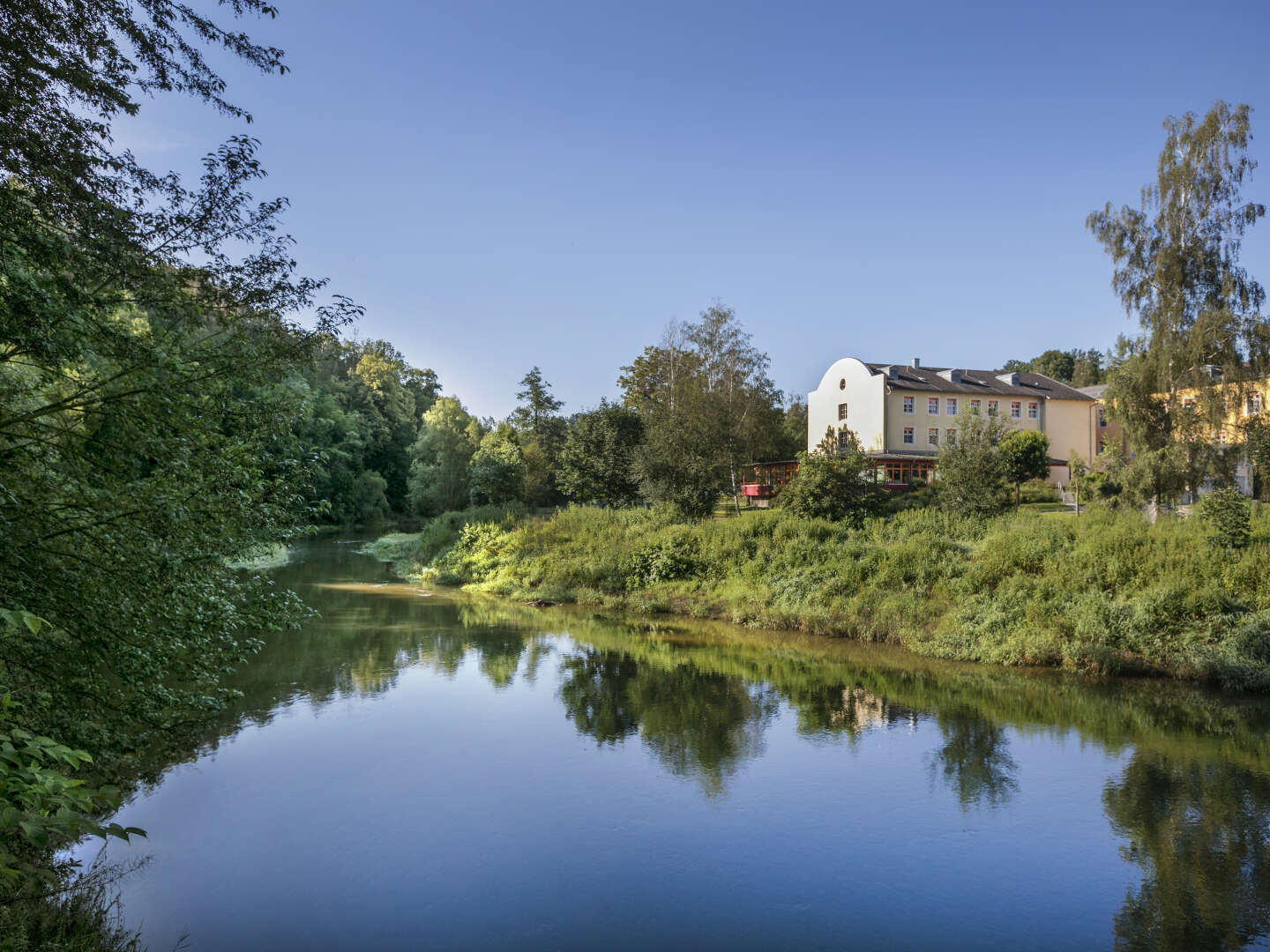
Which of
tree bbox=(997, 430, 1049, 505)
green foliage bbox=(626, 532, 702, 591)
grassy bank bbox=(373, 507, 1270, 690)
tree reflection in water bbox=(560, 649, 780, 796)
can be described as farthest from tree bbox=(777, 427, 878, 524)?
tree bbox=(997, 430, 1049, 505)

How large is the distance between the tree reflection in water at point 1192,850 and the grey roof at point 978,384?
35.6 m

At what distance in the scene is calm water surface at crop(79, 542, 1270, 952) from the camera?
23.6 ft

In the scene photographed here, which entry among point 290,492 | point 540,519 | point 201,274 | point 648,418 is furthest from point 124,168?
point 648,418

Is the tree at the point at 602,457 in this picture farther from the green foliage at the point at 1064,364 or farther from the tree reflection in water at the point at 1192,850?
the green foliage at the point at 1064,364

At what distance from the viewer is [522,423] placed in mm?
60438

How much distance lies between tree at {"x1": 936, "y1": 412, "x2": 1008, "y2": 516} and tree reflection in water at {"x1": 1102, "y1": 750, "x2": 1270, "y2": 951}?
1251cm

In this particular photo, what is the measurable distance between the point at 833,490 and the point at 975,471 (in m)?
4.28

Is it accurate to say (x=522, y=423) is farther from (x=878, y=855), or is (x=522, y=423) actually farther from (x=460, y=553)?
(x=878, y=855)

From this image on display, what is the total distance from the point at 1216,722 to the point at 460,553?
27.8 m

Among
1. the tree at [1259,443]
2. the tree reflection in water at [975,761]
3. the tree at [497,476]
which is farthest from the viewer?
the tree at [497,476]

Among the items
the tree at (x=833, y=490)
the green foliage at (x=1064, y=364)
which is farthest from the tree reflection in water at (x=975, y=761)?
the green foliage at (x=1064, y=364)

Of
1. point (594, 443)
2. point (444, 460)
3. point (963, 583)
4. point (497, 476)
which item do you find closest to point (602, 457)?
point (594, 443)

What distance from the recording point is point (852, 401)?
46.1m

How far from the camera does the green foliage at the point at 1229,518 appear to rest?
1728 cm
